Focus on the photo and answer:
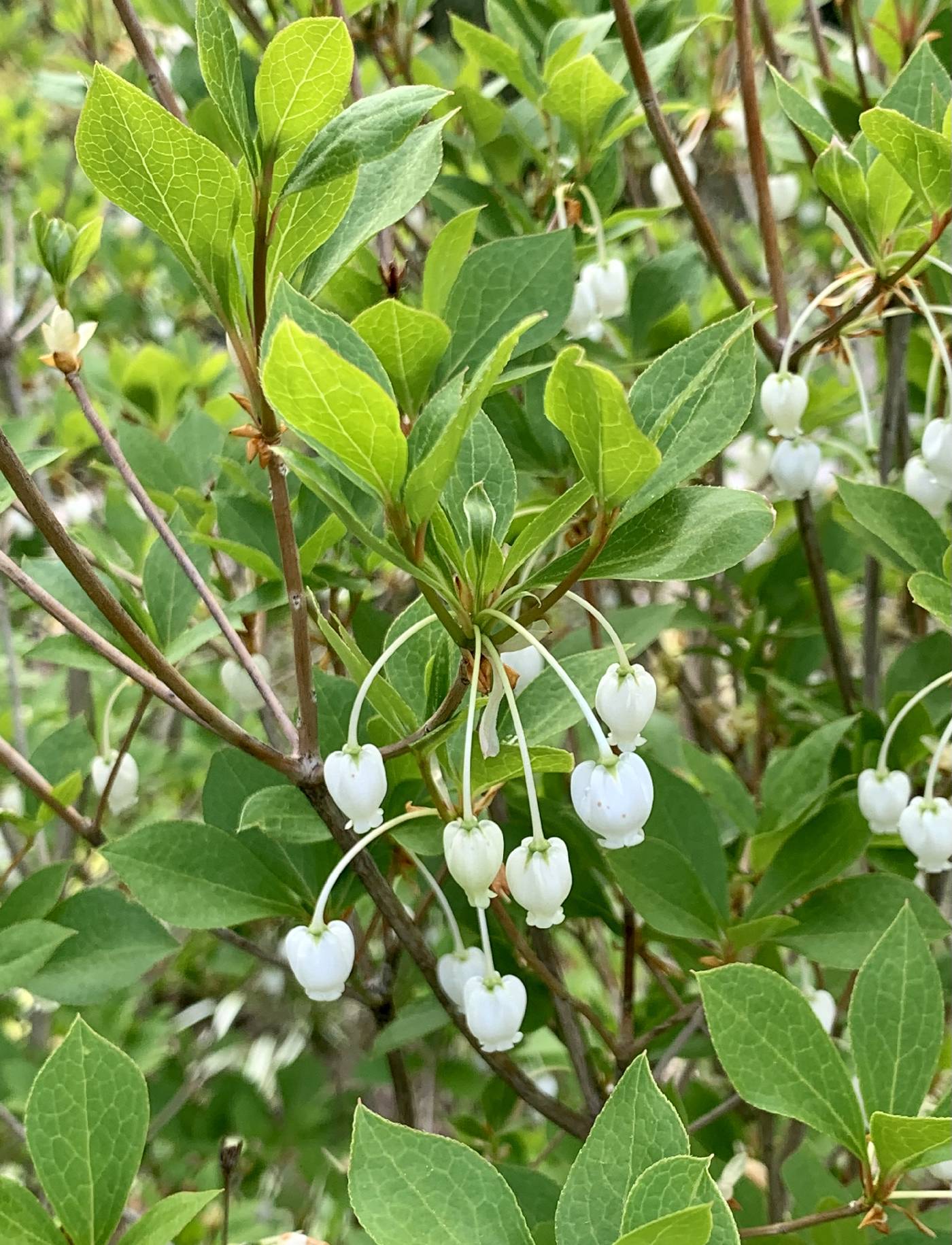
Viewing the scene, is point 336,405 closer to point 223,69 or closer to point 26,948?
point 223,69

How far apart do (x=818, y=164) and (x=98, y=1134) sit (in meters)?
0.85

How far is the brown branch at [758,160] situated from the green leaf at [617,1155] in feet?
2.30

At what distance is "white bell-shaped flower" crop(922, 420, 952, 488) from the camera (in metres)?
0.88

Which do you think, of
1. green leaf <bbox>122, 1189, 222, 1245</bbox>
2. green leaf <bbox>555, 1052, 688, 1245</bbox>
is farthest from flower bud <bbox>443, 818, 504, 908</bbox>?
green leaf <bbox>122, 1189, 222, 1245</bbox>

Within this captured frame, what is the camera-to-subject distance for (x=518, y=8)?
1206mm

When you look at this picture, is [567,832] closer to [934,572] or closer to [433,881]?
[433,881]

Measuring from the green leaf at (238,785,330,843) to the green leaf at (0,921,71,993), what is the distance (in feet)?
0.95

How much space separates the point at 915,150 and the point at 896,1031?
0.59 metres

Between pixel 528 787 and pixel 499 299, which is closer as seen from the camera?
pixel 528 787

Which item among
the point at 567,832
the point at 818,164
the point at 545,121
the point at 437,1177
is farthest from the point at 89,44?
the point at 437,1177

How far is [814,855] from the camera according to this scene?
908 millimetres

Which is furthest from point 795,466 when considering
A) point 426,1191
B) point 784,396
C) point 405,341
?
point 426,1191

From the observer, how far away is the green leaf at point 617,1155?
55cm

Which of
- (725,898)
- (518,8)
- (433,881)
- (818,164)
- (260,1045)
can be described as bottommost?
(260,1045)
